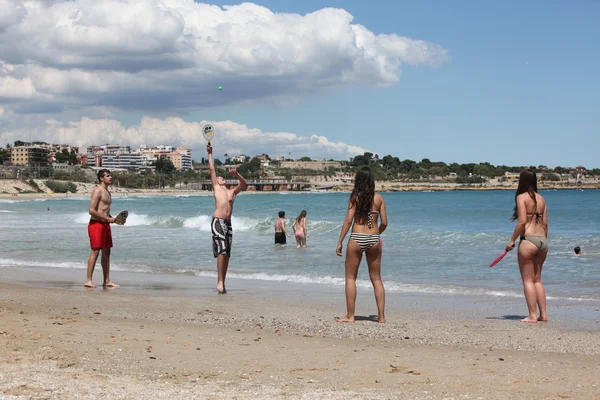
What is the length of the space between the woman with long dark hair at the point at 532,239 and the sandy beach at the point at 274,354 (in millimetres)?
337

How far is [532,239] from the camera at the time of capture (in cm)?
777

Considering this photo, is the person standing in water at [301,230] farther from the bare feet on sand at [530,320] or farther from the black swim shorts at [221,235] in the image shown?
the bare feet on sand at [530,320]

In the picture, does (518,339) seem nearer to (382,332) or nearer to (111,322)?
(382,332)

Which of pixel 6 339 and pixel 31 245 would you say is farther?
pixel 31 245

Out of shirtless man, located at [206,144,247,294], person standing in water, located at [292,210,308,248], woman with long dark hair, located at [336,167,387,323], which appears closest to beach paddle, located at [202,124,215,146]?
shirtless man, located at [206,144,247,294]

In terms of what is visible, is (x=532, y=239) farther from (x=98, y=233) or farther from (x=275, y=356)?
(x=98, y=233)

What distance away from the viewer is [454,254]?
60.0ft

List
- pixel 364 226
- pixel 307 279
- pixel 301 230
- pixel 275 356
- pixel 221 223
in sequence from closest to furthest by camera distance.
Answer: pixel 275 356 → pixel 364 226 → pixel 221 223 → pixel 307 279 → pixel 301 230

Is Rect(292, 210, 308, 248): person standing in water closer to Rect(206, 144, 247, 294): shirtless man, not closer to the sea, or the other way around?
the sea

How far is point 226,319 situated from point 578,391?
152 inches

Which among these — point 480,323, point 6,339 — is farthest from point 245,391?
point 480,323

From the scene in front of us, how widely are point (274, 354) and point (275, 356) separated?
75 mm

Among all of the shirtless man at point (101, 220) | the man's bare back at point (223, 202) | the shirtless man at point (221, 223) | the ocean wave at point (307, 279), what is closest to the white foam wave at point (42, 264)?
the ocean wave at point (307, 279)

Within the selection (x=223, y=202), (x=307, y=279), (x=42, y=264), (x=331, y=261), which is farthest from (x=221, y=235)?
(x=42, y=264)
